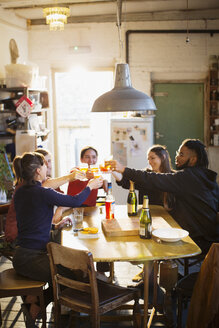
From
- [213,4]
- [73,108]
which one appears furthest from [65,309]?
[73,108]

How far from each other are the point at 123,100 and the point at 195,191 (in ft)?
3.37

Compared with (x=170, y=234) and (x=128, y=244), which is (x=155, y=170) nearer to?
(x=170, y=234)

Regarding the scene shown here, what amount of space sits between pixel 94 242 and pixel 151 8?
4.88 meters

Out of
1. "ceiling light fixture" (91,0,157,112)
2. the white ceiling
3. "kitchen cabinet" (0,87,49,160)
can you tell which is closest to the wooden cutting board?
"ceiling light fixture" (91,0,157,112)

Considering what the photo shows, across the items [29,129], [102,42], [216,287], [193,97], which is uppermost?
[102,42]

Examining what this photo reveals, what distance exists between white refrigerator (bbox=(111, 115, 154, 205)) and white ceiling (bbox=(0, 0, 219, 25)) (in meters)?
1.77

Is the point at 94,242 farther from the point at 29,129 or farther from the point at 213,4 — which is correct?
the point at 213,4

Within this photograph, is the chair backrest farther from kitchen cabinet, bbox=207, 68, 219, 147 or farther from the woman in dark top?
kitchen cabinet, bbox=207, 68, 219, 147

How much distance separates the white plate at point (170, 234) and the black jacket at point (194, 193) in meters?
0.61

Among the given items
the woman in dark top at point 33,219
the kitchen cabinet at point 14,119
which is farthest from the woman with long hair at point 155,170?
the kitchen cabinet at point 14,119

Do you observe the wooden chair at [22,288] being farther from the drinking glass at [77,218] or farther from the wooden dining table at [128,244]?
the drinking glass at [77,218]

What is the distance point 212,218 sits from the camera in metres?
3.43

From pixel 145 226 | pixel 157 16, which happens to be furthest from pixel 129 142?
pixel 145 226

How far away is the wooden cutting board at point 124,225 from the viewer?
2861 mm
